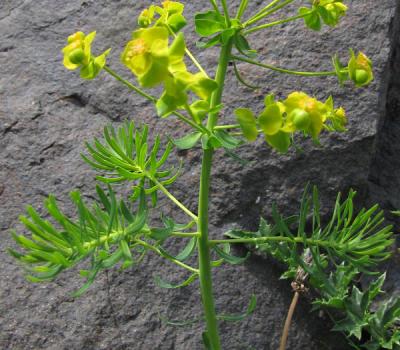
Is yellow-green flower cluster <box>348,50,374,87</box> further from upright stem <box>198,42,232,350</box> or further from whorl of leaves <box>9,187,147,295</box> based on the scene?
whorl of leaves <box>9,187,147,295</box>

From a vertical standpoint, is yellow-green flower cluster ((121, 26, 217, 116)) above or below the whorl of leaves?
above

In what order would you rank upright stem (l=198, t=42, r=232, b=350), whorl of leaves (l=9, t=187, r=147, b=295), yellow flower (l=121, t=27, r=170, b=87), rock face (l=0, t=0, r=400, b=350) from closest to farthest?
yellow flower (l=121, t=27, r=170, b=87) < whorl of leaves (l=9, t=187, r=147, b=295) < upright stem (l=198, t=42, r=232, b=350) < rock face (l=0, t=0, r=400, b=350)

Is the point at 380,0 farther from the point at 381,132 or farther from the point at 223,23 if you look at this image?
the point at 223,23

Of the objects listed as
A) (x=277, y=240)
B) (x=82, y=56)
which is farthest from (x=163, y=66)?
(x=277, y=240)

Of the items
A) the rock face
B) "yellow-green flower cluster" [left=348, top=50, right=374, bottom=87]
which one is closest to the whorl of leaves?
"yellow-green flower cluster" [left=348, top=50, right=374, bottom=87]

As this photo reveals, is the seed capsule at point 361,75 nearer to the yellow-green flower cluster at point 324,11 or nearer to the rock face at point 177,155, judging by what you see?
the yellow-green flower cluster at point 324,11

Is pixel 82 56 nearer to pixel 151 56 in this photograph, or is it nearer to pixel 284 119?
pixel 151 56
